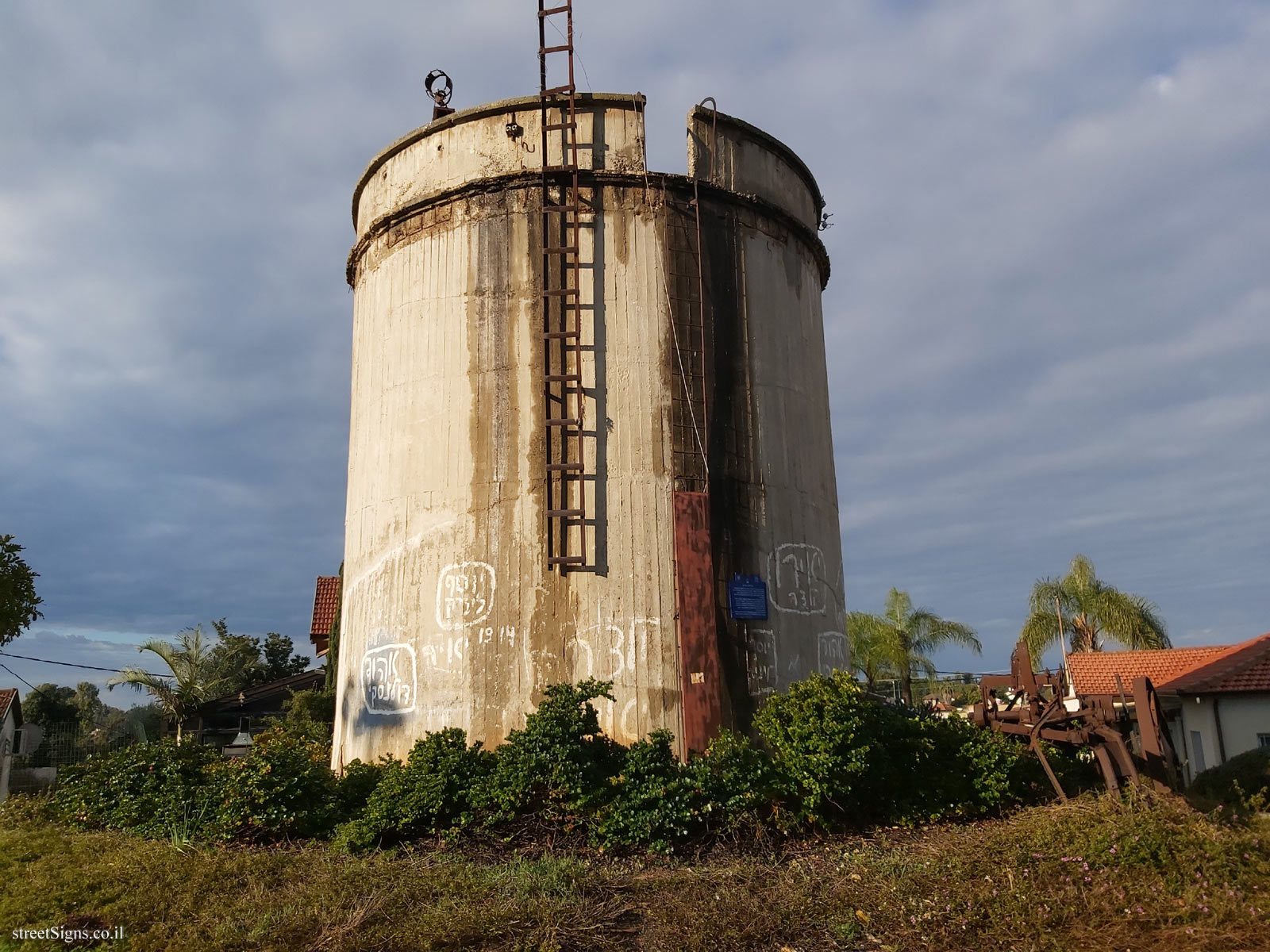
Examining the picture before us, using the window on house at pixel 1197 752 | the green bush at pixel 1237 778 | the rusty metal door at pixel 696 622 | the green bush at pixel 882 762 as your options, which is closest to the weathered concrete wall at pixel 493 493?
the rusty metal door at pixel 696 622

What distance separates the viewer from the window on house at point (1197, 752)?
84.7ft

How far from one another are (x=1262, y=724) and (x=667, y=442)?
19938mm

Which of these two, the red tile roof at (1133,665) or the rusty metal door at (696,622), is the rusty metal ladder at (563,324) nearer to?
the rusty metal door at (696,622)

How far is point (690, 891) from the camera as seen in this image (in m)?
8.62

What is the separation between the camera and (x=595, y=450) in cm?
1285

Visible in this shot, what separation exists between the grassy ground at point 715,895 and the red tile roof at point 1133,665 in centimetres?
2310

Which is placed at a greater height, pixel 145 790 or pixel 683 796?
pixel 145 790

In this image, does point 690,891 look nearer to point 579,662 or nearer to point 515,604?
point 579,662

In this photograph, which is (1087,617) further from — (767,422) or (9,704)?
(9,704)

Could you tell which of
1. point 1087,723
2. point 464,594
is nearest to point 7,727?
point 464,594

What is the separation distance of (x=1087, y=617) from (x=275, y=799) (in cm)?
3417

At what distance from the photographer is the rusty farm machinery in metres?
10.6

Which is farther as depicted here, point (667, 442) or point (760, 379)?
point (760, 379)

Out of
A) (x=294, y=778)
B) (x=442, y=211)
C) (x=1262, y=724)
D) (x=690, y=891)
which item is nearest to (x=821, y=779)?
(x=690, y=891)
